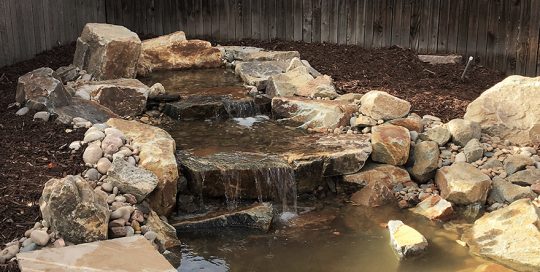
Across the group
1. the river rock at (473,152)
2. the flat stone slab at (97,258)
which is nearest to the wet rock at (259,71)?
the river rock at (473,152)

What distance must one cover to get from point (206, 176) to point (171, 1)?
494cm

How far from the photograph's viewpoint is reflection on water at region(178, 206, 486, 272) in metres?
4.32

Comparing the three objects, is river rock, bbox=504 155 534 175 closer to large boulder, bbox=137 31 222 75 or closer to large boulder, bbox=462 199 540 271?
large boulder, bbox=462 199 540 271

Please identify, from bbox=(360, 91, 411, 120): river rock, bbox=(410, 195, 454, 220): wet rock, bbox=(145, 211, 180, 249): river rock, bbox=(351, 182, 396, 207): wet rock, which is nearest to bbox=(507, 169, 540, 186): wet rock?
bbox=(410, 195, 454, 220): wet rock

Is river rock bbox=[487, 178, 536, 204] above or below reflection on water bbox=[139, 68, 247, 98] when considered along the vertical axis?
below

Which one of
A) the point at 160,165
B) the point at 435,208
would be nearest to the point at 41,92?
the point at 160,165

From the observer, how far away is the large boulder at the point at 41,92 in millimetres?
5672

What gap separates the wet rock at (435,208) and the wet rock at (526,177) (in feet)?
2.25

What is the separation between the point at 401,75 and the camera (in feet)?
25.2

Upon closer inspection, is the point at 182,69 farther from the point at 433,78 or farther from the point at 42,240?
the point at 42,240

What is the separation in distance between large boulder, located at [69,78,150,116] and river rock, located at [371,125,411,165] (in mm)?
2392

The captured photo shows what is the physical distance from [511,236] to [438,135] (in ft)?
5.08

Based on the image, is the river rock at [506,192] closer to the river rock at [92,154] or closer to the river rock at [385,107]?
the river rock at [385,107]

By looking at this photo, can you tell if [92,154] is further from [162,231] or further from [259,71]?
[259,71]
